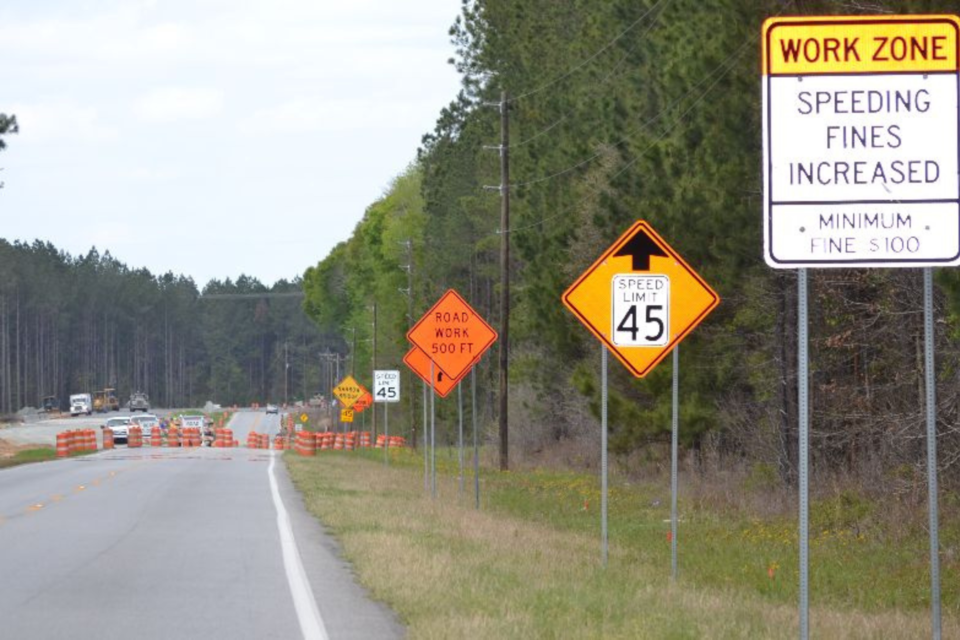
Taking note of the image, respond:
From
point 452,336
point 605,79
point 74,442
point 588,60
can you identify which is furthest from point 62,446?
point 452,336

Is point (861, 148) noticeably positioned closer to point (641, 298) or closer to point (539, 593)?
point (539, 593)

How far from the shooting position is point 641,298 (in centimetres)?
1653

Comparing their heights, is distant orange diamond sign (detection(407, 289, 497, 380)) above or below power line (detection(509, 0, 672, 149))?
below

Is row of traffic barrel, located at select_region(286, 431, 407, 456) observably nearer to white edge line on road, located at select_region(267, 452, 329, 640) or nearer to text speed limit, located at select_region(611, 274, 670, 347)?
white edge line on road, located at select_region(267, 452, 329, 640)

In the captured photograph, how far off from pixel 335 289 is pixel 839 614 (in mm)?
135422

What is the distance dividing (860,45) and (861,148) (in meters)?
0.55

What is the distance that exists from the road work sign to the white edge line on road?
510 centimetres

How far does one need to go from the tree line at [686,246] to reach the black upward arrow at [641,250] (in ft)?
9.63

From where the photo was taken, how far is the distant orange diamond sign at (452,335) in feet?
90.6

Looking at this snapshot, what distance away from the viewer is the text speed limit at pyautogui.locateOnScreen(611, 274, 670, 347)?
54.0 feet

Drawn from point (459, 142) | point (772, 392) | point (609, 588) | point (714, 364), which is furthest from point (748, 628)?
point (459, 142)

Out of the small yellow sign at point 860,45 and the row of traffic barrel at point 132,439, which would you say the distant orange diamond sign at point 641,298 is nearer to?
the small yellow sign at point 860,45

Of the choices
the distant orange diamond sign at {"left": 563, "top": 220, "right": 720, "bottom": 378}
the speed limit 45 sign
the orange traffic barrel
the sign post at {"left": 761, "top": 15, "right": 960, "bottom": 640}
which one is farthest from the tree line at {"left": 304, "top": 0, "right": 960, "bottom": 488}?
the orange traffic barrel

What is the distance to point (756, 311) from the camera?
92.5ft
